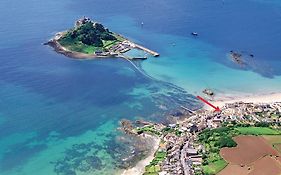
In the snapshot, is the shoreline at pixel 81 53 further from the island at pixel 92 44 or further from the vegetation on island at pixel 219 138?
the vegetation on island at pixel 219 138

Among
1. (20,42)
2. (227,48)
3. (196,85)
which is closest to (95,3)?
(20,42)

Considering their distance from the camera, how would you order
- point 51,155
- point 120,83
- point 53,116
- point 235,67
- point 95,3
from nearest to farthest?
1. point 51,155
2. point 53,116
3. point 120,83
4. point 235,67
5. point 95,3

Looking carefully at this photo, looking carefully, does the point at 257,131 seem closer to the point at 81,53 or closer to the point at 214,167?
the point at 214,167

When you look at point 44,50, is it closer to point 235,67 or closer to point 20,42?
point 20,42

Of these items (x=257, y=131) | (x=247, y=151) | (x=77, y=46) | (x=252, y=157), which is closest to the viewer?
(x=252, y=157)

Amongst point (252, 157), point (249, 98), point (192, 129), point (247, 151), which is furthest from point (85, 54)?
point (252, 157)

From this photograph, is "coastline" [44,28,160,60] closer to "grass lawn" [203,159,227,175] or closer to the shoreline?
the shoreline

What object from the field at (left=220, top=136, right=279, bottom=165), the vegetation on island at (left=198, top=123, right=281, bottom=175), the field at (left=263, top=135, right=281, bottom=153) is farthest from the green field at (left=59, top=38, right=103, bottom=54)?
the field at (left=263, top=135, right=281, bottom=153)
